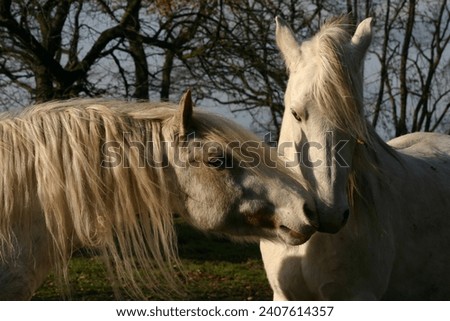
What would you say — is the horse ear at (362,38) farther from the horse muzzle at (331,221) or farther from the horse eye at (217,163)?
the horse eye at (217,163)

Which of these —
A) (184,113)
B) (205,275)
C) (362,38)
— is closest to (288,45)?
(362,38)

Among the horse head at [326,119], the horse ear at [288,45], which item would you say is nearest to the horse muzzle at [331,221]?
the horse head at [326,119]

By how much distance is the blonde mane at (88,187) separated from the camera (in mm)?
3186

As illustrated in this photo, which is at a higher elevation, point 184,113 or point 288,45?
point 288,45

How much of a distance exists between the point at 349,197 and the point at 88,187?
1.70 meters

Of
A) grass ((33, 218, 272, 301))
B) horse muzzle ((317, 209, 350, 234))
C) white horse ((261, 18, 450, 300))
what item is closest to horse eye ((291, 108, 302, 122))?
white horse ((261, 18, 450, 300))

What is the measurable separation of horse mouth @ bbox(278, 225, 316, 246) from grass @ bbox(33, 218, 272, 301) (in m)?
3.96

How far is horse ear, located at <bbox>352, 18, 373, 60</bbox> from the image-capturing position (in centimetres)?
445

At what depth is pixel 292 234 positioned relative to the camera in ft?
11.3

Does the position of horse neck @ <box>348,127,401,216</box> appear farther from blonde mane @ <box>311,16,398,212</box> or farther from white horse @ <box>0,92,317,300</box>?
white horse @ <box>0,92,317,300</box>

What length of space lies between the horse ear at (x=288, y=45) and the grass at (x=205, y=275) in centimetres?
332

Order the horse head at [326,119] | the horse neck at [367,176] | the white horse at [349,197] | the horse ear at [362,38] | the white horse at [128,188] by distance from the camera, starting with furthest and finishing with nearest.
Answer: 1. the horse ear at [362,38]
2. the horse neck at [367,176]
3. the white horse at [349,197]
4. the horse head at [326,119]
5. the white horse at [128,188]

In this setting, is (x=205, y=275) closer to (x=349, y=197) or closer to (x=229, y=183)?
(x=349, y=197)
